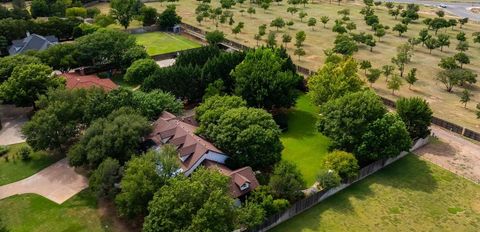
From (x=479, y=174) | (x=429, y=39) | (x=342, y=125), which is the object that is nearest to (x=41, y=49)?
(x=342, y=125)

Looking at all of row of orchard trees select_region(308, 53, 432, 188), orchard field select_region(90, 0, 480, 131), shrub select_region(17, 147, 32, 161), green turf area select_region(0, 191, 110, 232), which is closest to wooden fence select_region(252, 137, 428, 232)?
row of orchard trees select_region(308, 53, 432, 188)

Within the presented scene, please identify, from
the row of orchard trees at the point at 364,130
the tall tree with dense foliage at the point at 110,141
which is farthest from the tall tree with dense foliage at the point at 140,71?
the row of orchard trees at the point at 364,130

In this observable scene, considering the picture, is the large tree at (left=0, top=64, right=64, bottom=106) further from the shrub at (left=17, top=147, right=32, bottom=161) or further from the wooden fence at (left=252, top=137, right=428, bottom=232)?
the wooden fence at (left=252, top=137, right=428, bottom=232)

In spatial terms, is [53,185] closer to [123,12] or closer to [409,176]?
[409,176]

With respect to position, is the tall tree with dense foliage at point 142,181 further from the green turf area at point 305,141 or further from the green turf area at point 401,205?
the green turf area at point 305,141

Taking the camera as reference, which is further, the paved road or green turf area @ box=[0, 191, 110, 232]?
the paved road

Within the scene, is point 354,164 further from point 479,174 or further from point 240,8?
point 240,8

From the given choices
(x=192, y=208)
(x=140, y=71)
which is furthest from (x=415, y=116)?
(x=140, y=71)
